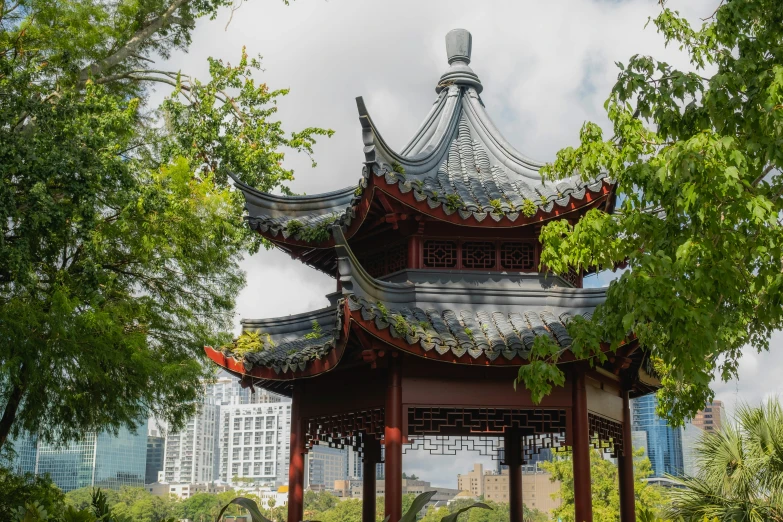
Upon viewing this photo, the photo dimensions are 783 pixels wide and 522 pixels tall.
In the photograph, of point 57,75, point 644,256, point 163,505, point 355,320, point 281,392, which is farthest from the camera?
point 163,505

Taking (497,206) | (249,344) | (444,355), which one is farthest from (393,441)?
(497,206)

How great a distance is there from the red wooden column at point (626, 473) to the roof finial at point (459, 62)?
208 inches

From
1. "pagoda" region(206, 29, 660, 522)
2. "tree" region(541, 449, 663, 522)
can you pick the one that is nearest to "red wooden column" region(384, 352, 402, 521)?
"pagoda" region(206, 29, 660, 522)

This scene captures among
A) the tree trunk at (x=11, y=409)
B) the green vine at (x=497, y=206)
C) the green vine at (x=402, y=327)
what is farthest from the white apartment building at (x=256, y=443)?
the green vine at (x=402, y=327)

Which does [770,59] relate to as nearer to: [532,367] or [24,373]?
[532,367]

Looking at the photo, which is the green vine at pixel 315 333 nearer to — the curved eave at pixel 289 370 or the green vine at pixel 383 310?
the curved eave at pixel 289 370

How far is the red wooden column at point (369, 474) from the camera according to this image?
1142 cm

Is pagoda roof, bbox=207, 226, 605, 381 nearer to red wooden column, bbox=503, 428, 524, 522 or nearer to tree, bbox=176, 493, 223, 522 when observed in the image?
red wooden column, bbox=503, 428, 524, 522

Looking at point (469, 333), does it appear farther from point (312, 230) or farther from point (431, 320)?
point (312, 230)

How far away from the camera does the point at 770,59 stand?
19.8ft

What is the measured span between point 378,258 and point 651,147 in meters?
4.63

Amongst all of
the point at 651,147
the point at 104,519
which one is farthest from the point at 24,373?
the point at 651,147

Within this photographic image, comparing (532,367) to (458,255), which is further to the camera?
(458,255)

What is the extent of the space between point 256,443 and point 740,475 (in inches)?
7061
